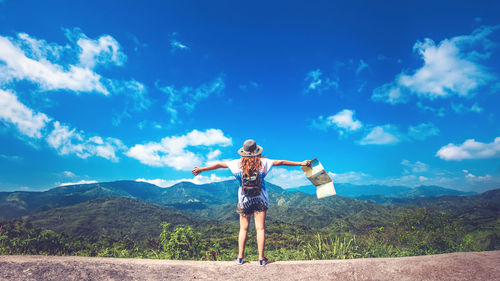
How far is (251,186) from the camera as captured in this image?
12.9 feet

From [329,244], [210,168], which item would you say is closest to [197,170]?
[210,168]

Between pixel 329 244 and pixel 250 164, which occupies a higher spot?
pixel 250 164

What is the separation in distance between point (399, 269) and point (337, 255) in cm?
166

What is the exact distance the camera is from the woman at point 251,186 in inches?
154

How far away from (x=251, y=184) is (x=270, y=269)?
4.20 feet

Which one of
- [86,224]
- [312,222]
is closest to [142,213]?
[86,224]

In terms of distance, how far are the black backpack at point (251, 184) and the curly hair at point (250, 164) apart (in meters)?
0.07

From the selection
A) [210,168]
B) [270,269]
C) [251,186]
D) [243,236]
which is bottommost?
[270,269]

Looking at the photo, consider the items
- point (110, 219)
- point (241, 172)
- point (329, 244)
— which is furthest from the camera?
point (110, 219)

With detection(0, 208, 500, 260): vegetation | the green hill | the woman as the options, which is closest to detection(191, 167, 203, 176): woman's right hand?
the woman

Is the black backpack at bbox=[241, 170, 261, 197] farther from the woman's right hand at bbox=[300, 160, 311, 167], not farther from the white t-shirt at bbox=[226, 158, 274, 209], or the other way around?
the woman's right hand at bbox=[300, 160, 311, 167]

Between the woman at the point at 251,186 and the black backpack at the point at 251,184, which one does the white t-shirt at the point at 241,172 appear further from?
the black backpack at the point at 251,184

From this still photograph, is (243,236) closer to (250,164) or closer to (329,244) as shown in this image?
(250,164)

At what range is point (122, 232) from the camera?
420 ft
